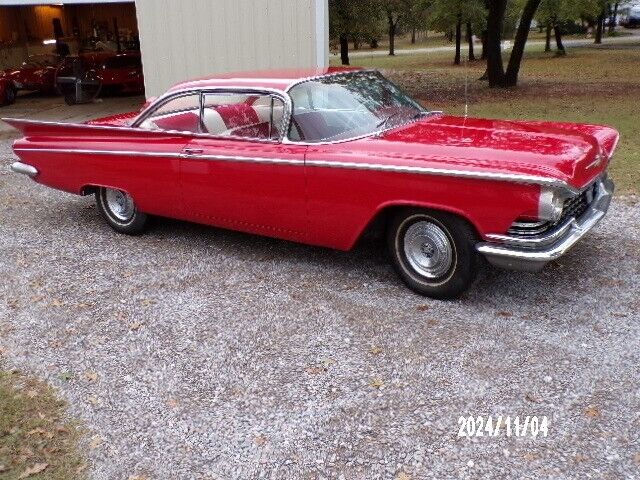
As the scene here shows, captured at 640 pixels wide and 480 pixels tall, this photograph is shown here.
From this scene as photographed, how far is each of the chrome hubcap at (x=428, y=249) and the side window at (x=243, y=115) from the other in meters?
1.32

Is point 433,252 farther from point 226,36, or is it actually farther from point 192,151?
point 226,36

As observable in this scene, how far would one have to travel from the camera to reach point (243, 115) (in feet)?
17.8

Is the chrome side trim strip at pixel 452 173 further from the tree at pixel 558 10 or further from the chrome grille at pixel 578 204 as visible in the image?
the tree at pixel 558 10

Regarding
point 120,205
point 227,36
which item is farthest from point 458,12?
point 120,205

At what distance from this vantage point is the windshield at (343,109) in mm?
4801

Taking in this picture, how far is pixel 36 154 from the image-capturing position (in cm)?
634

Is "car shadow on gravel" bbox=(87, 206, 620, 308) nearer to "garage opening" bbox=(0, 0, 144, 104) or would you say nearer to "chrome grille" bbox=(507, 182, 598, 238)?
"chrome grille" bbox=(507, 182, 598, 238)

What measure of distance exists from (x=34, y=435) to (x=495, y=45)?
633 inches

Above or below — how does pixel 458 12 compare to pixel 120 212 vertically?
above

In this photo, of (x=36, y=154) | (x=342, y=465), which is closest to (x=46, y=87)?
(x=36, y=154)

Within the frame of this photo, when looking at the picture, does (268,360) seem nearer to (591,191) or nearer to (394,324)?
(394,324)

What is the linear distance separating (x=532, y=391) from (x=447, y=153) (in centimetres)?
161

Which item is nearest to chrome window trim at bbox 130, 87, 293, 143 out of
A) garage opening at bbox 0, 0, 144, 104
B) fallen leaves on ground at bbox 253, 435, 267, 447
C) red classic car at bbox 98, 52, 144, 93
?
fallen leaves on ground at bbox 253, 435, 267, 447

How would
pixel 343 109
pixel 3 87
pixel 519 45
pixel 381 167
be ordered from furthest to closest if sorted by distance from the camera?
pixel 519 45 < pixel 3 87 < pixel 343 109 < pixel 381 167
